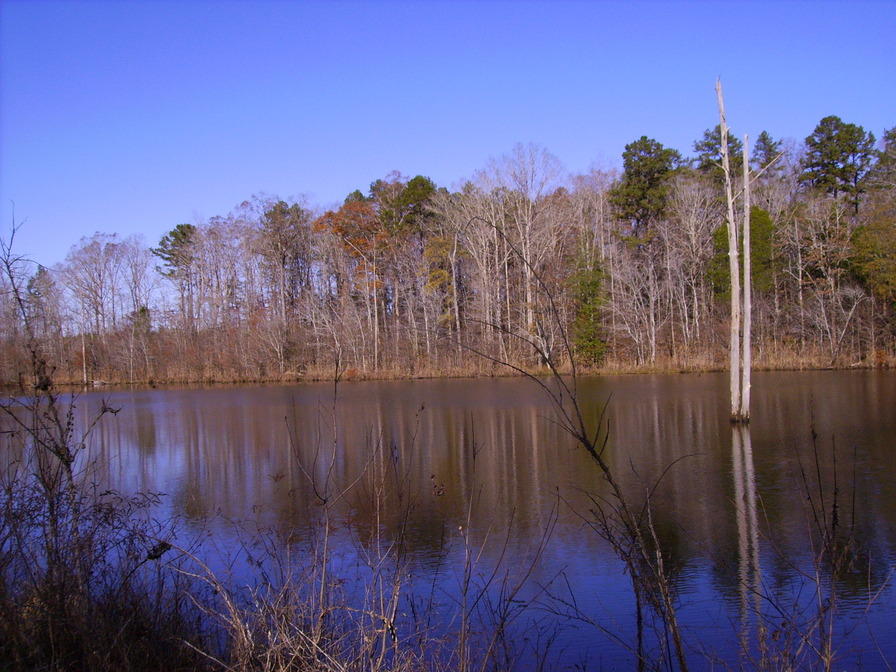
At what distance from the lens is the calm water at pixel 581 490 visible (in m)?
5.24

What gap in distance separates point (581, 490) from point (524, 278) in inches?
1178

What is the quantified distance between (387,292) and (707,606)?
141ft

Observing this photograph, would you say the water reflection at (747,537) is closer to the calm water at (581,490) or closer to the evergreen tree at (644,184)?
the calm water at (581,490)

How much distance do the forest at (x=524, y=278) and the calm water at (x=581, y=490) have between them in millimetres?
13401

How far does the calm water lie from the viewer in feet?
17.2

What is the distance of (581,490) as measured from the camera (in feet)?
18.8

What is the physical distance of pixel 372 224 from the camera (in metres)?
46.7

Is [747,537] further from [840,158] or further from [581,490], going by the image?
[840,158]

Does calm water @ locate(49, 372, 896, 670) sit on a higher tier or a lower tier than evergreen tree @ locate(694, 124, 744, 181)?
lower

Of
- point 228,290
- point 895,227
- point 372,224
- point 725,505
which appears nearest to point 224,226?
point 228,290

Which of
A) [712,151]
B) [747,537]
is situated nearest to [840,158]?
[712,151]

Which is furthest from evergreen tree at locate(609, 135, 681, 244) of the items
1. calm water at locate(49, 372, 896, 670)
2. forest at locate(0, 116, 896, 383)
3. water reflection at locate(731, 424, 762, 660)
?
water reflection at locate(731, 424, 762, 660)

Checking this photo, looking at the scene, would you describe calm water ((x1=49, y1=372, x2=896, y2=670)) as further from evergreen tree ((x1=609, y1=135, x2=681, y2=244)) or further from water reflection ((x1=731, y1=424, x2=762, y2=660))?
evergreen tree ((x1=609, y1=135, x2=681, y2=244))

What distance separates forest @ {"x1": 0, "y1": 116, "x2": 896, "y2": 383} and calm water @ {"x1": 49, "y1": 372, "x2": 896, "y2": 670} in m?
13.4
